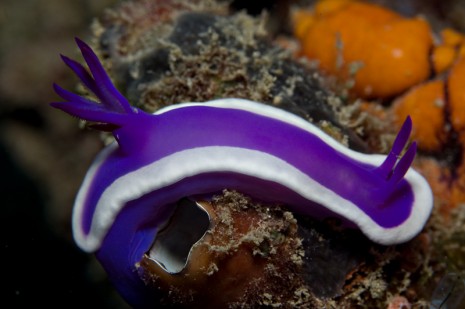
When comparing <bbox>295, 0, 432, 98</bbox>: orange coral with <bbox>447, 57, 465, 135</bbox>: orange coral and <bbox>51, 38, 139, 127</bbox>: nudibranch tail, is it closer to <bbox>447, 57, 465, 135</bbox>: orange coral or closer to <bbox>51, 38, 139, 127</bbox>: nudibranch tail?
<bbox>447, 57, 465, 135</bbox>: orange coral

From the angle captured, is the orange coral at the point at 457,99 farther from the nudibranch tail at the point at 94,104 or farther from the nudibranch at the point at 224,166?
the nudibranch tail at the point at 94,104

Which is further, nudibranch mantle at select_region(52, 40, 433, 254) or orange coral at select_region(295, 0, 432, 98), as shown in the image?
orange coral at select_region(295, 0, 432, 98)

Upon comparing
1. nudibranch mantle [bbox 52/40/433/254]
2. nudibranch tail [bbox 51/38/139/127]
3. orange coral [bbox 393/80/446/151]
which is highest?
nudibranch tail [bbox 51/38/139/127]

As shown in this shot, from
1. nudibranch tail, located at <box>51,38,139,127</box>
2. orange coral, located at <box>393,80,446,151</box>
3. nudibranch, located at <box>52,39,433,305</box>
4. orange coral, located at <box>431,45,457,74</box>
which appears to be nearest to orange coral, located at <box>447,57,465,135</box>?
orange coral, located at <box>393,80,446,151</box>

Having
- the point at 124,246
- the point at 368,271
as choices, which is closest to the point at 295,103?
the point at 368,271

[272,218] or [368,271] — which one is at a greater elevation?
[272,218]

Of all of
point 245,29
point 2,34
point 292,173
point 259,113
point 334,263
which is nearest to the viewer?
point 292,173

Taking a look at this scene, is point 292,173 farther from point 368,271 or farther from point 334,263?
point 368,271
